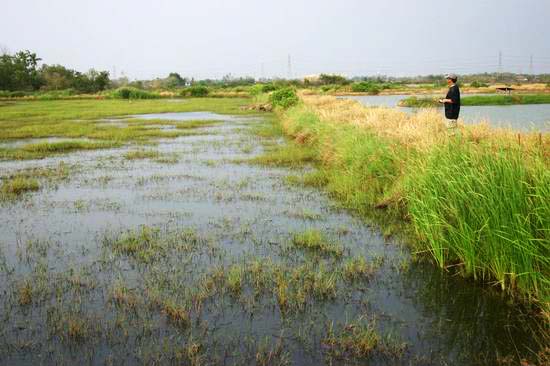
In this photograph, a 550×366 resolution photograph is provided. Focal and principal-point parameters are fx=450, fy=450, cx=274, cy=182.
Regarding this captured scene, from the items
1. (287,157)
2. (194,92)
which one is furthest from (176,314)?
(194,92)

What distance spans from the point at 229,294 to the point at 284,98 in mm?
30168

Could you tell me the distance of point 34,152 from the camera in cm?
1733

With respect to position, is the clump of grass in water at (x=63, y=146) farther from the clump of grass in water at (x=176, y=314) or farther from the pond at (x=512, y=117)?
the clump of grass in water at (x=176, y=314)

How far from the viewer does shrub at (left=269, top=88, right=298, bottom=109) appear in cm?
3256

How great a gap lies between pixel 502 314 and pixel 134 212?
7071 mm

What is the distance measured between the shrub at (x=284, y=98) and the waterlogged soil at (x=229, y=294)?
23333 millimetres

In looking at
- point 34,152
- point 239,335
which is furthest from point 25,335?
point 34,152

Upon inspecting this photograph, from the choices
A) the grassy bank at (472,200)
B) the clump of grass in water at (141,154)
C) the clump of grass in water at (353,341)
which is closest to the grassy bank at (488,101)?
the clump of grass in water at (141,154)

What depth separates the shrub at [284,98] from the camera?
32562 mm

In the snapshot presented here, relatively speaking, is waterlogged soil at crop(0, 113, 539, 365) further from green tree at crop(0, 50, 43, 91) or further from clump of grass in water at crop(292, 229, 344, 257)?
green tree at crop(0, 50, 43, 91)

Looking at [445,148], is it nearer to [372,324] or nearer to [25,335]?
[372,324]

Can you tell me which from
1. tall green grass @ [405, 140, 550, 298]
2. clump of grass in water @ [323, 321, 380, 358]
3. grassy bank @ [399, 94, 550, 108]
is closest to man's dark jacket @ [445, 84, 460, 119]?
tall green grass @ [405, 140, 550, 298]

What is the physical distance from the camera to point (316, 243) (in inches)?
285

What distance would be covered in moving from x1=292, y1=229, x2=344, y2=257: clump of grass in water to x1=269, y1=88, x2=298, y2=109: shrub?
24964 mm
